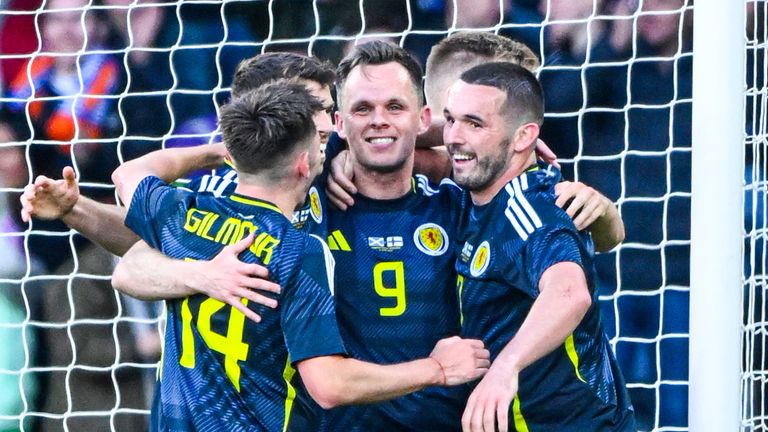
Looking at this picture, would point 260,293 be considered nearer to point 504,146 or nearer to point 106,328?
point 504,146

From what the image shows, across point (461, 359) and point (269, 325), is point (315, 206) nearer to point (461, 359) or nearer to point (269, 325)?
point (269, 325)

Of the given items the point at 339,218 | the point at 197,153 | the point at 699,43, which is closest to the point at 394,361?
the point at 339,218

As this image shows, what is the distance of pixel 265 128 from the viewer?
2795 mm

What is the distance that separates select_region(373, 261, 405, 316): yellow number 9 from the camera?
319 centimetres

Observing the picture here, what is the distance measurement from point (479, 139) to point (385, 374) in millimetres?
697

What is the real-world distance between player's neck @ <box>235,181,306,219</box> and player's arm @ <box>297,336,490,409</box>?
385 mm

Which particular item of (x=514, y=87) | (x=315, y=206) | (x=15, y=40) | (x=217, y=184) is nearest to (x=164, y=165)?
(x=217, y=184)

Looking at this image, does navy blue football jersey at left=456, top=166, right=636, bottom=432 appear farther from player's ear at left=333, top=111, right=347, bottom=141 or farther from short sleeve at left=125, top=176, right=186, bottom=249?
short sleeve at left=125, top=176, right=186, bottom=249

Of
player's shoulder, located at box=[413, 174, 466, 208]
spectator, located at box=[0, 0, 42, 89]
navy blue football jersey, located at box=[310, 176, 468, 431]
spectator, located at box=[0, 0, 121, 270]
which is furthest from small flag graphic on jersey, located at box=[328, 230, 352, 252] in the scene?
spectator, located at box=[0, 0, 42, 89]

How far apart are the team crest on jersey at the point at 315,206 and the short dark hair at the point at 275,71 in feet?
1.17

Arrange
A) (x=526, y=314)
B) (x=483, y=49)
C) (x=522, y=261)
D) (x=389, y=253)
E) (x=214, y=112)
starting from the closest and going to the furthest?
(x=522, y=261) < (x=526, y=314) < (x=389, y=253) < (x=483, y=49) < (x=214, y=112)

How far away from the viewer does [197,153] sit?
11.3ft

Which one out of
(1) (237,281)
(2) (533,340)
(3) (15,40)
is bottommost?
(2) (533,340)

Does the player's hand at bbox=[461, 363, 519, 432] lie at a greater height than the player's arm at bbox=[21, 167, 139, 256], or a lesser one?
lesser
